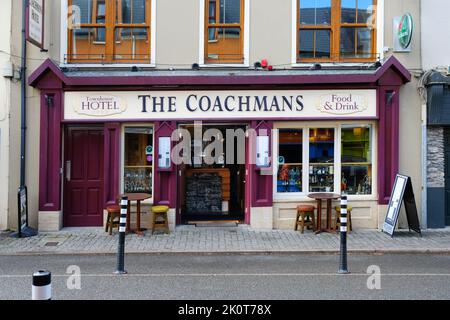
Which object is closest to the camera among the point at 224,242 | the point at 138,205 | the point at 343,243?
the point at 343,243

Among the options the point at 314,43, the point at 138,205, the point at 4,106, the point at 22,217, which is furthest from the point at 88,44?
the point at 314,43

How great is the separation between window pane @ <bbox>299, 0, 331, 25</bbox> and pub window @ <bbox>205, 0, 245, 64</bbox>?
152cm

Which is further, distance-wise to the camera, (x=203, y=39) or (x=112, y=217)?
(x=203, y=39)

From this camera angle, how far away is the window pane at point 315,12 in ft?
38.8

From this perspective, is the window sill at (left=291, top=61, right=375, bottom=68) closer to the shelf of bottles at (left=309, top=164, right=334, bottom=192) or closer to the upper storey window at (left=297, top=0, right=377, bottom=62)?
the upper storey window at (left=297, top=0, right=377, bottom=62)

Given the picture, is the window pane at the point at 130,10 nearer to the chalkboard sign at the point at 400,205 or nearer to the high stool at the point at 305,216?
the high stool at the point at 305,216

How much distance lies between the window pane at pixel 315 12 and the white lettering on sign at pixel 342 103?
1.97 meters

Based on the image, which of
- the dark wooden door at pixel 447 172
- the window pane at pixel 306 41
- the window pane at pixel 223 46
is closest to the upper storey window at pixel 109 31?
the window pane at pixel 223 46

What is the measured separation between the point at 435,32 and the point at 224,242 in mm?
7202

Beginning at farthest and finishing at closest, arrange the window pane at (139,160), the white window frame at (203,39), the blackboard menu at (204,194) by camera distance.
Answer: the blackboard menu at (204,194)
the window pane at (139,160)
the white window frame at (203,39)

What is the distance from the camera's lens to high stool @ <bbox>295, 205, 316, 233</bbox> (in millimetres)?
11172

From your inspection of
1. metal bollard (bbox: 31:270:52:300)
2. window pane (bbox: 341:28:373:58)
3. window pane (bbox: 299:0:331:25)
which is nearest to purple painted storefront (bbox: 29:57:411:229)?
window pane (bbox: 341:28:373:58)

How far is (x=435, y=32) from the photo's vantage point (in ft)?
38.0

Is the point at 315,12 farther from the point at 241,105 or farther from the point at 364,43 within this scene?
the point at 241,105
